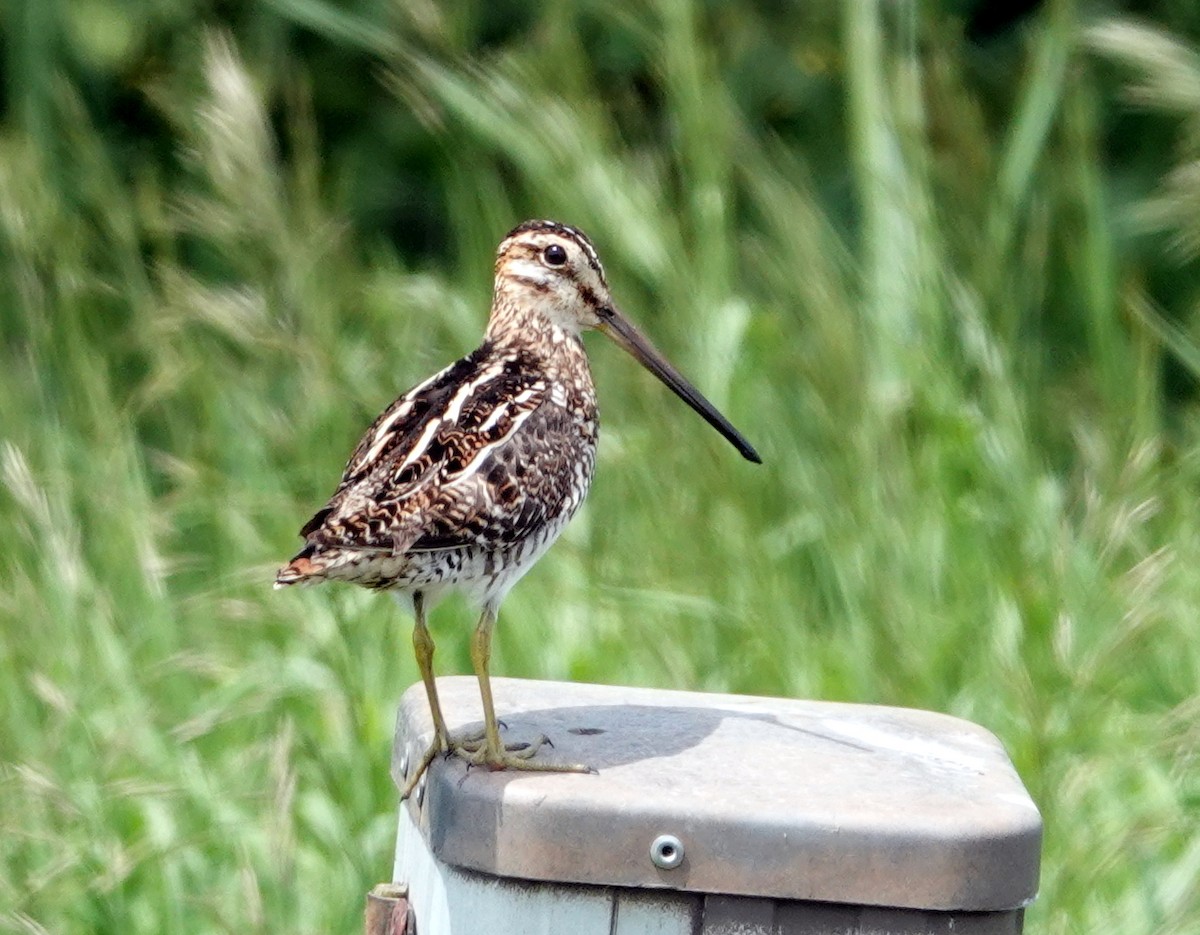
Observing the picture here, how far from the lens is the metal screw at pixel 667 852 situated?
2.33m

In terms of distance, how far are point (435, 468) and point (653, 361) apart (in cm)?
74

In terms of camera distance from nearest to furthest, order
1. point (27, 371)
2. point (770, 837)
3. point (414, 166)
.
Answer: point (770, 837), point (27, 371), point (414, 166)

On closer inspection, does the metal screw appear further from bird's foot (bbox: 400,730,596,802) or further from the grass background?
the grass background

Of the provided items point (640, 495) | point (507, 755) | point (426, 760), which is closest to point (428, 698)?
point (426, 760)

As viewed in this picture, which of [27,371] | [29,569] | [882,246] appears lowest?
[29,569]

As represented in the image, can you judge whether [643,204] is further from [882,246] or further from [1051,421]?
[1051,421]

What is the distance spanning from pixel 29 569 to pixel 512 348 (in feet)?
5.83

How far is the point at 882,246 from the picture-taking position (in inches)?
189

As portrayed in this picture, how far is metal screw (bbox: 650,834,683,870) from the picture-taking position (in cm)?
233

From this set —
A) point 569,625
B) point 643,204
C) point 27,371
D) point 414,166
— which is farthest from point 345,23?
point 414,166

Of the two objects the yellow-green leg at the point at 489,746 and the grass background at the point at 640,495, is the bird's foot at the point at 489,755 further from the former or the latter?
the grass background at the point at 640,495

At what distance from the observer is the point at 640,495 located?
460 centimetres

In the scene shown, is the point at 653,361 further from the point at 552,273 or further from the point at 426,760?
the point at 426,760

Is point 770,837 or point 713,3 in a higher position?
point 713,3
